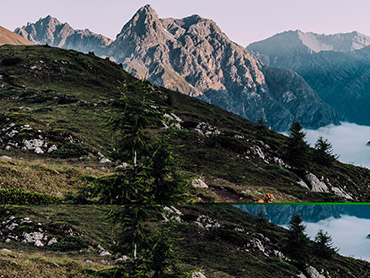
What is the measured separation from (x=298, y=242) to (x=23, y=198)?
100 ft

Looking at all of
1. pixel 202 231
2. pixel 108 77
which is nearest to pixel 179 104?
pixel 108 77

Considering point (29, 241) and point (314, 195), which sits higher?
point (314, 195)

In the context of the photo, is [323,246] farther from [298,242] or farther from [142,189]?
[142,189]

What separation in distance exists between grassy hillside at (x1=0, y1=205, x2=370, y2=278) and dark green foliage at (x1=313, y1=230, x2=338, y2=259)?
1.14m

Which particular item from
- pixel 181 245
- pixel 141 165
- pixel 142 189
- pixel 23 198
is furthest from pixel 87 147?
pixel 142 189

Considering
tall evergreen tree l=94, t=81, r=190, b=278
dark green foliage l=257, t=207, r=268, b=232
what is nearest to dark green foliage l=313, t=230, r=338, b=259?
dark green foliage l=257, t=207, r=268, b=232

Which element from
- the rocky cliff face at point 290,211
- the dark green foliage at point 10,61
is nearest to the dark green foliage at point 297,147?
the rocky cliff face at point 290,211

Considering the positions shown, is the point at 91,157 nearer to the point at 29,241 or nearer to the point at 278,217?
the point at 29,241

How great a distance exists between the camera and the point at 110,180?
→ 10211mm

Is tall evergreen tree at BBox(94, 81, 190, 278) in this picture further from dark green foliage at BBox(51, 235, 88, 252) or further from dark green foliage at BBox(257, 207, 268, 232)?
dark green foliage at BBox(257, 207, 268, 232)

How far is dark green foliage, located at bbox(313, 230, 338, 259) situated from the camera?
42.8m

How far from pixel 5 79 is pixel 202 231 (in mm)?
63727

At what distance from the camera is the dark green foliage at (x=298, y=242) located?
35969 millimetres

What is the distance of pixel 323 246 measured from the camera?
43.1 meters
